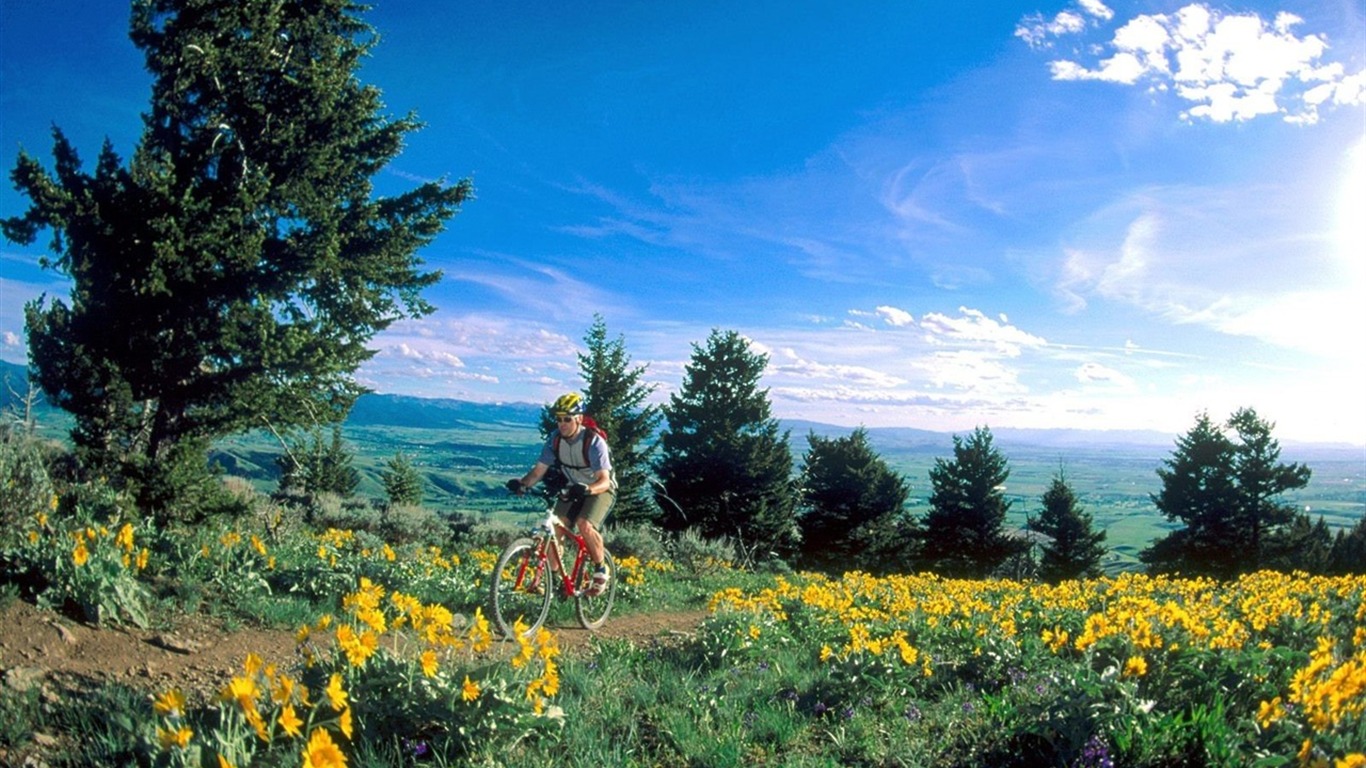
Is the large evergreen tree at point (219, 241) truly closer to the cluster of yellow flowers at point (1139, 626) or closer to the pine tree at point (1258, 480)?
the cluster of yellow flowers at point (1139, 626)

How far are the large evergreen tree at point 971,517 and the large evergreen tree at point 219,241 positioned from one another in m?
34.2

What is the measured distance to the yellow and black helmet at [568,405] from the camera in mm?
6590

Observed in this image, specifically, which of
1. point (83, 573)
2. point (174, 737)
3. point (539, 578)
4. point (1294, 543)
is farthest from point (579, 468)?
point (1294, 543)

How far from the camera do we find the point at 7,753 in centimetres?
294

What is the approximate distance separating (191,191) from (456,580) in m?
9.21

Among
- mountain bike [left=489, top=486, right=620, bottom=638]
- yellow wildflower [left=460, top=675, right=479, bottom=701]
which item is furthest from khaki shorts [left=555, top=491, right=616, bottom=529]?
yellow wildflower [left=460, top=675, right=479, bottom=701]

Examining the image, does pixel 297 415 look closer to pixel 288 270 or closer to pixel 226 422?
pixel 226 422

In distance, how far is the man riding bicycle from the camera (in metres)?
6.67

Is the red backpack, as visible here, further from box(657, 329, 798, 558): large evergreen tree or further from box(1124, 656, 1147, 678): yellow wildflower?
box(657, 329, 798, 558): large evergreen tree

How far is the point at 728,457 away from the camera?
3188 centimetres

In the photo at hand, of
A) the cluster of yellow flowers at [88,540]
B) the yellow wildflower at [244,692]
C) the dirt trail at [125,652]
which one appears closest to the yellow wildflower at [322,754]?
the yellow wildflower at [244,692]

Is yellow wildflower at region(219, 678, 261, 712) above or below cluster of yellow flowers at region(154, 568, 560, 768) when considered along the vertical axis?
above

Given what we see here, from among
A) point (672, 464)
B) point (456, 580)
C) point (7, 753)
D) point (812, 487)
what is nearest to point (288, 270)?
point (456, 580)

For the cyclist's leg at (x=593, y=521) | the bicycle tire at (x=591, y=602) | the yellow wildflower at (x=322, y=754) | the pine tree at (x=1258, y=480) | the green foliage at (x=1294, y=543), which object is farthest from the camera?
the pine tree at (x=1258, y=480)
